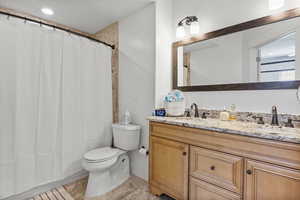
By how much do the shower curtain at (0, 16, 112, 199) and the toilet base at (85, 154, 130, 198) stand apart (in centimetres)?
37

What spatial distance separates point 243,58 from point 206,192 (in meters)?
1.27

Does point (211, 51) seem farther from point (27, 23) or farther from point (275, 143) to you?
point (27, 23)

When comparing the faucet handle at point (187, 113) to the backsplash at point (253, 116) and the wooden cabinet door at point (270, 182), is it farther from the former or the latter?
the wooden cabinet door at point (270, 182)

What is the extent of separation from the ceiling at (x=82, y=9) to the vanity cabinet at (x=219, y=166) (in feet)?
5.08

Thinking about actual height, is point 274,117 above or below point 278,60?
below

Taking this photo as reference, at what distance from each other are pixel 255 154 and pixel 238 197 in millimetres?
337

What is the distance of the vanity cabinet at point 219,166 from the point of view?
90 cm

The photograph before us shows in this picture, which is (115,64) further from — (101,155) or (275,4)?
(275,4)

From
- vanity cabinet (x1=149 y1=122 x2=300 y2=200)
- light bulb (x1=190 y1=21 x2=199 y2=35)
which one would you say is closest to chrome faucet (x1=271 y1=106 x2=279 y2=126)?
vanity cabinet (x1=149 y1=122 x2=300 y2=200)

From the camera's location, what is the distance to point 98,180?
1711 millimetres

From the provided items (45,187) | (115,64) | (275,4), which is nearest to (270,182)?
(275,4)

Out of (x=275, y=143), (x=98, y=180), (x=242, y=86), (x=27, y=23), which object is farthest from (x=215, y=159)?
(x=27, y=23)

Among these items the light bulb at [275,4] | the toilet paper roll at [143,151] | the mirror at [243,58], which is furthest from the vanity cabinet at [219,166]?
the light bulb at [275,4]

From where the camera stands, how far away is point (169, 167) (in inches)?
58.3
